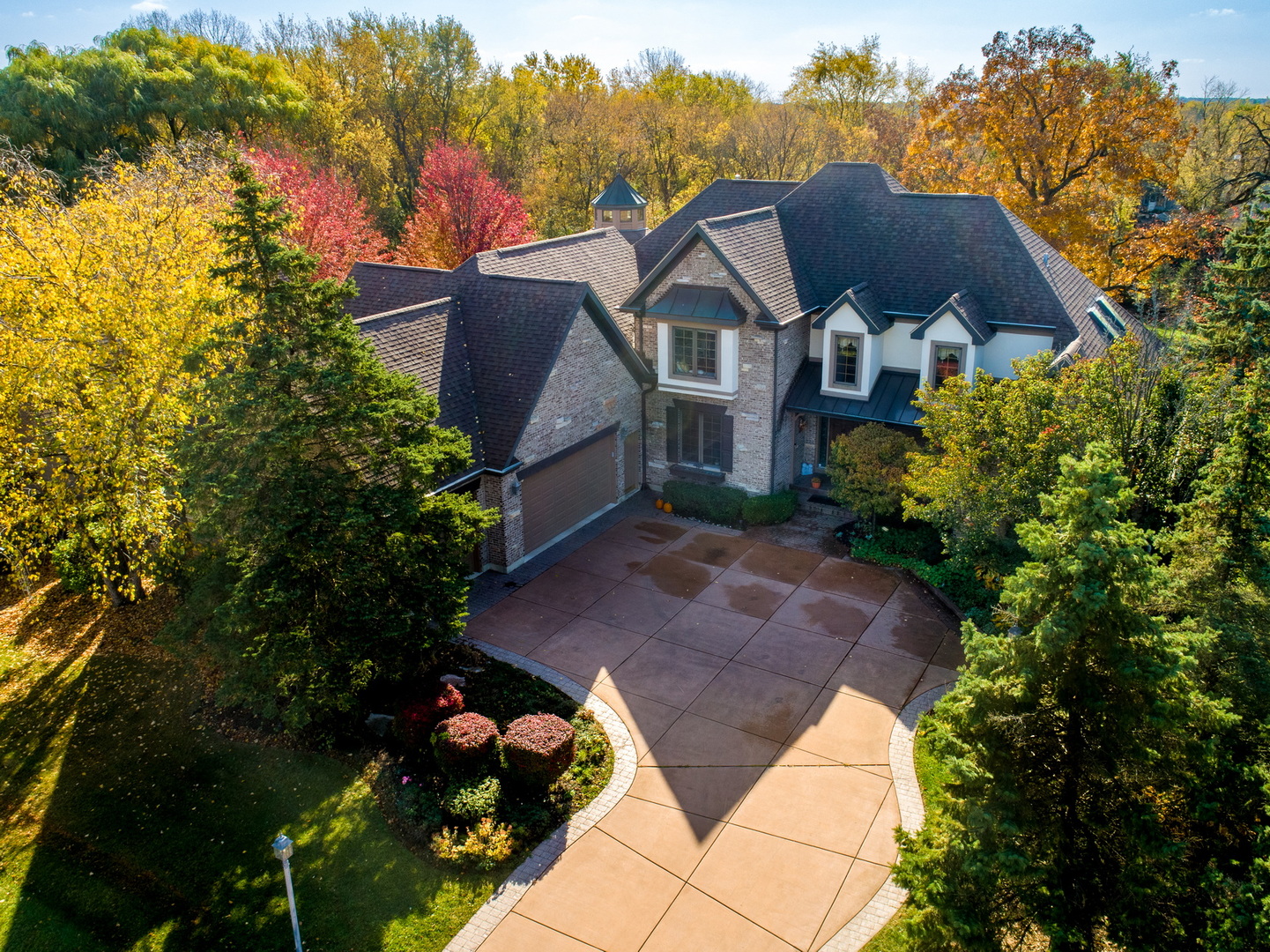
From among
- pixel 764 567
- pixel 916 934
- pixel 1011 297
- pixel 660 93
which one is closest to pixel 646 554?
pixel 764 567

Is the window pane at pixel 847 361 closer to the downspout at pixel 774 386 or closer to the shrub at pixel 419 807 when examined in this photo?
the downspout at pixel 774 386

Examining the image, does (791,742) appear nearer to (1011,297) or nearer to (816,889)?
(816,889)

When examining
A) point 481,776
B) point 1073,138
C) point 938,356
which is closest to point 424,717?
point 481,776

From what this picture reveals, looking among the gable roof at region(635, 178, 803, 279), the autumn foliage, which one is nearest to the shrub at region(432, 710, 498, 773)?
the gable roof at region(635, 178, 803, 279)

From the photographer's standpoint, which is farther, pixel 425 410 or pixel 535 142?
pixel 535 142

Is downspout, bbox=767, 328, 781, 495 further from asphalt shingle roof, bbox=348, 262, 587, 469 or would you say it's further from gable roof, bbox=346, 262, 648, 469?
asphalt shingle roof, bbox=348, 262, 587, 469

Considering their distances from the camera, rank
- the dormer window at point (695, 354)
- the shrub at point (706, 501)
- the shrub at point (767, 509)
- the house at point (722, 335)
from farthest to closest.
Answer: the shrub at point (706, 501) < the dormer window at point (695, 354) < the shrub at point (767, 509) < the house at point (722, 335)

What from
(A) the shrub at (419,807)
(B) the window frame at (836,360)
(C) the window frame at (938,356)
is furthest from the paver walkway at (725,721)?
(C) the window frame at (938,356)
